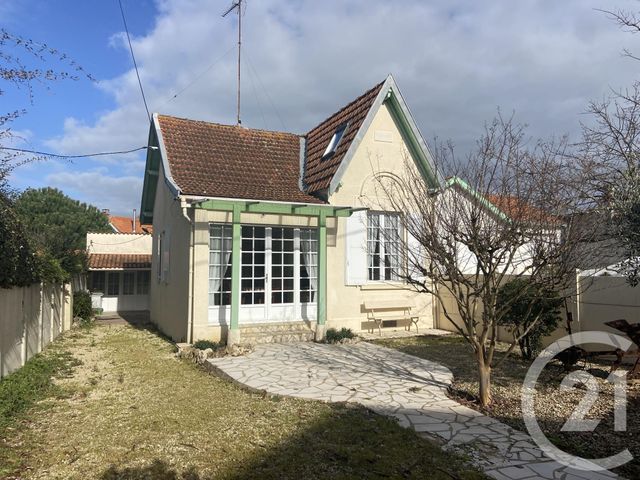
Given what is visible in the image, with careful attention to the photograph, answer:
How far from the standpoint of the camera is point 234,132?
49.7 ft

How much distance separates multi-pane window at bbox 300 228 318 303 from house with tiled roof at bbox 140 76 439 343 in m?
0.03

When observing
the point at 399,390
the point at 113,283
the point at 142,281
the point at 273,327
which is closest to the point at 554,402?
the point at 399,390

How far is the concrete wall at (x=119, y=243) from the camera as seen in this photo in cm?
2688

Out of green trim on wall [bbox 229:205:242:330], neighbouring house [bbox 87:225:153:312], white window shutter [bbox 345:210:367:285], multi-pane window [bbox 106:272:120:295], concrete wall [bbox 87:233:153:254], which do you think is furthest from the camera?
concrete wall [bbox 87:233:153:254]

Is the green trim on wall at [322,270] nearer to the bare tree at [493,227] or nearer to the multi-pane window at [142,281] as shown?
the bare tree at [493,227]

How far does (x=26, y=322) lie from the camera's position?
955cm

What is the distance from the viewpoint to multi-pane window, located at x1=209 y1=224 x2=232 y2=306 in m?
11.7

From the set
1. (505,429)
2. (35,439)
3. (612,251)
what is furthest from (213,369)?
(612,251)

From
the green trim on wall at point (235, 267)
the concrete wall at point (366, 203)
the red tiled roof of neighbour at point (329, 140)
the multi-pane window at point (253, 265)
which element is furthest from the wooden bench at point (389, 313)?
the green trim on wall at point (235, 267)

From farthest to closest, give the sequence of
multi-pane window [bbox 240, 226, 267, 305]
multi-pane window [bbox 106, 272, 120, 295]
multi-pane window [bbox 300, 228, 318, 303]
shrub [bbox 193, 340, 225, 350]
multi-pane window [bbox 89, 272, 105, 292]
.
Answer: multi-pane window [bbox 106, 272, 120, 295], multi-pane window [bbox 89, 272, 105, 292], multi-pane window [bbox 300, 228, 318, 303], multi-pane window [bbox 240, 226, 267, 305], shrub [bbox 193, 340, 225, 350]

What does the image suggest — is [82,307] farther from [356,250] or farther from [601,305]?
[601,305]

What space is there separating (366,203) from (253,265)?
4.07 m

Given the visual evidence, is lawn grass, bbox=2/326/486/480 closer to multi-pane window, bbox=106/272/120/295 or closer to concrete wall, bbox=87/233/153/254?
multi-pane window, bbox=106/272/120/295

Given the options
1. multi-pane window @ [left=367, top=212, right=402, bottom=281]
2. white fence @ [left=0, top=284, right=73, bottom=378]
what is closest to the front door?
multi-pane window @ [left=367, top=212, right=402, bottom=281]
